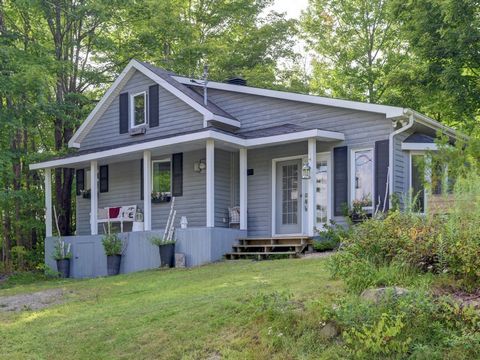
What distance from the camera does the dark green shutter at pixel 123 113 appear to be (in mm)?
16203

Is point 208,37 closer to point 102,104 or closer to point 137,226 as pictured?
point 102,104

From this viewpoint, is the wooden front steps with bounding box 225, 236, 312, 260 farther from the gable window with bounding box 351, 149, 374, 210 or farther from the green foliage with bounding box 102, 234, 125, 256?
the green foliage with bounding box 102, 234, 125, 256

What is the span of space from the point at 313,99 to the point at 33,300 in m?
7.54

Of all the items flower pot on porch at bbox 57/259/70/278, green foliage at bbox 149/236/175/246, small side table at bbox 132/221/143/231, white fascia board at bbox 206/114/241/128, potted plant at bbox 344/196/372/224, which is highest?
white fascia board at bbox 206/114/241/128

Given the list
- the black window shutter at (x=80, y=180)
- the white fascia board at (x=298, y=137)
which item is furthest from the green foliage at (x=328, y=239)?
the black window shutter at (x=80, y=180)

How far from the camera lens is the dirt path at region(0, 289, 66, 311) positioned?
28.3ft

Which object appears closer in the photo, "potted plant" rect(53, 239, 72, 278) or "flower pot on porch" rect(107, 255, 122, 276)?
"flower pot on porch" rect(107, 255, 122, 276)

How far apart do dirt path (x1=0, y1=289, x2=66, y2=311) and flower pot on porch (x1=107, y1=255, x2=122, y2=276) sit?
3.46m

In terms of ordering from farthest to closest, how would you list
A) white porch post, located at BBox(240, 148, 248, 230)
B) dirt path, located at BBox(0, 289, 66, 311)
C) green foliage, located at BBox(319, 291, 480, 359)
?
white porch post, located at BBox(240, 148, 248, 230), dirt path, located at BBox(0, 289, 66, 311), green foliage, located at BBox(319, 291, 480, 359)

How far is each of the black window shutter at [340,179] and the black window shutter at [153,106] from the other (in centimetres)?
539

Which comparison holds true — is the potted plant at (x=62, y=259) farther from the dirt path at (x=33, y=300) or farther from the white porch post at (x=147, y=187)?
the dirt path at (x=33, y=300)

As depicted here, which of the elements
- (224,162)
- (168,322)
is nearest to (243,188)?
(224,162)

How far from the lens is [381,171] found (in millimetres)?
12016

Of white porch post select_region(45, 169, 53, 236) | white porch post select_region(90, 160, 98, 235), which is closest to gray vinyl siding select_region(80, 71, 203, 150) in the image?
white porch post select_region(90, 160, 98, 235)
